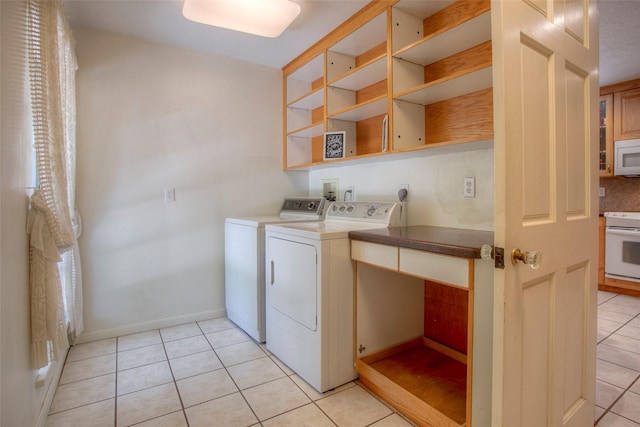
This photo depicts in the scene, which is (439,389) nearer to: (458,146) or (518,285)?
(518,285)

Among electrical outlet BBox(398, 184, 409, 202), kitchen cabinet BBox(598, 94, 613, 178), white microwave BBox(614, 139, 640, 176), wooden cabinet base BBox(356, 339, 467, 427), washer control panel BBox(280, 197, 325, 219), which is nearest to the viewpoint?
wooden cabinet base BBox(356, 339, 467, 427)

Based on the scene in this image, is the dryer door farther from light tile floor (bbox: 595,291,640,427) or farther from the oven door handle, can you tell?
the oven door handle

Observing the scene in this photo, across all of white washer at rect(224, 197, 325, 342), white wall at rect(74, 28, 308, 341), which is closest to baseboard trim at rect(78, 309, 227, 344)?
white wall at rect(74, 28, 308, 341)

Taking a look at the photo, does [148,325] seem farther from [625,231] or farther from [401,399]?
[625,231]

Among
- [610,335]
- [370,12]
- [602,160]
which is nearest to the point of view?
[370,12]

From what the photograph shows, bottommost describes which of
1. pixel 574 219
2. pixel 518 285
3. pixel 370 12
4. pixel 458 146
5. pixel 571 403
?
pixel 571 403

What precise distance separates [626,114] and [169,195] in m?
4.83

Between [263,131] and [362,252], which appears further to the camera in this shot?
[263,131]

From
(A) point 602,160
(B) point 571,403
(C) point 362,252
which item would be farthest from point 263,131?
(A) point 602,160

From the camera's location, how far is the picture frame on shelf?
254cm

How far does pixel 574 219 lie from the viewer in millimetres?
1267

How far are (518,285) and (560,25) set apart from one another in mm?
939

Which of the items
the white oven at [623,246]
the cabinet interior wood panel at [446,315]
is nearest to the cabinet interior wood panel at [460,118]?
the cabinet interior wood panel at [446,315]

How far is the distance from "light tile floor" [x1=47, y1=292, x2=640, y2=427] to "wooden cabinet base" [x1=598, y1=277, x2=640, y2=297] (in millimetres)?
1321
